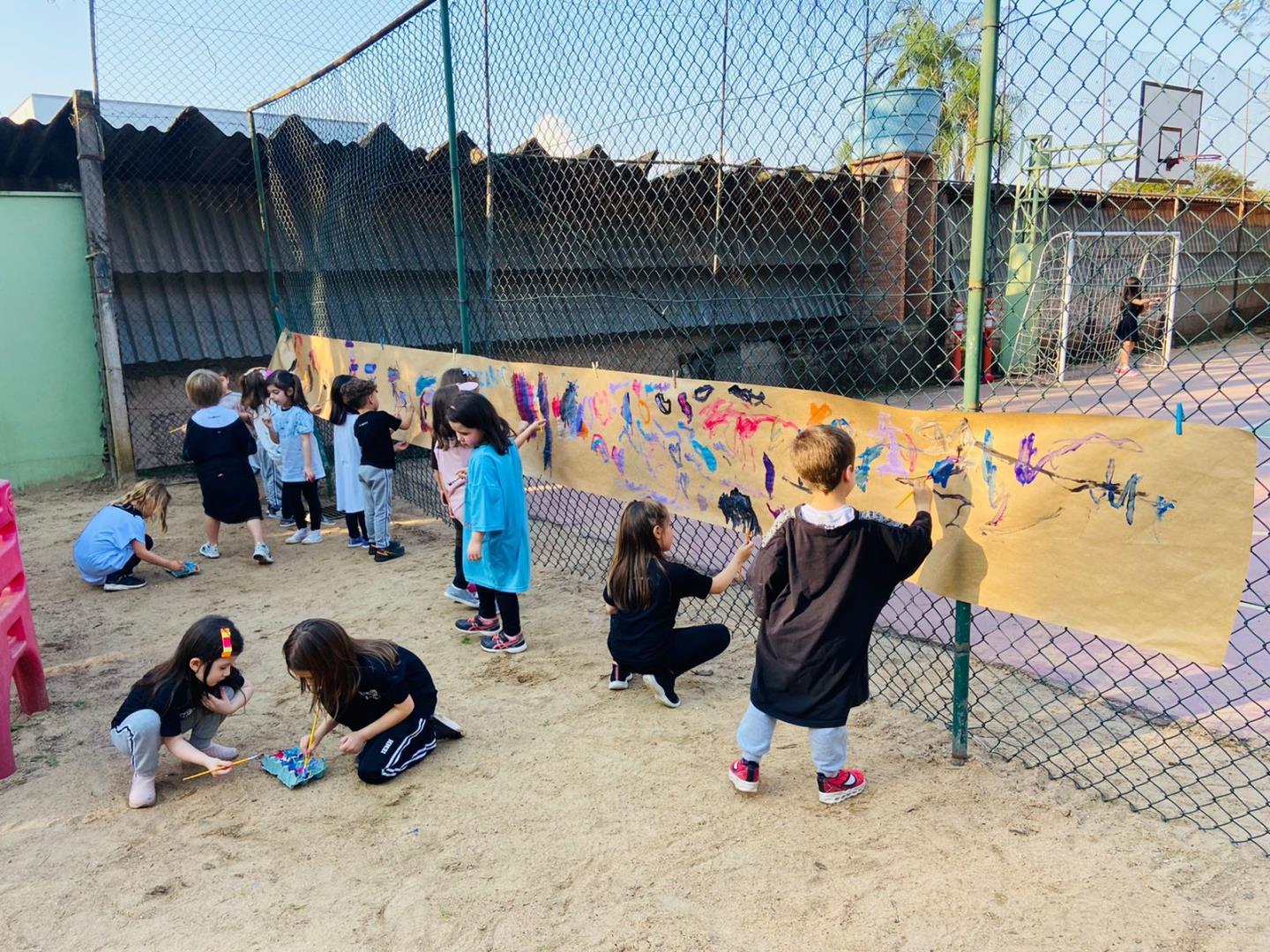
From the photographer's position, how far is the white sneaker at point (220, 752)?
330 centimetres

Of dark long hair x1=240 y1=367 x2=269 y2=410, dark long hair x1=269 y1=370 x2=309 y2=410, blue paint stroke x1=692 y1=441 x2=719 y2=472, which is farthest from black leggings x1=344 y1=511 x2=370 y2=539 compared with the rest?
blue paint stroke x1=692 y1=441 x2=719 y2=472

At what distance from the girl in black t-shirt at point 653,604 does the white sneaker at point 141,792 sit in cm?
172

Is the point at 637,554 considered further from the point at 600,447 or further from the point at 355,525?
the point at 355,525

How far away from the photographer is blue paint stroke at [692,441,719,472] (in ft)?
12.0

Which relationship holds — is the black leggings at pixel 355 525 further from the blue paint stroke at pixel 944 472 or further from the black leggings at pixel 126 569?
the blue paint stroke at pixel 944 472

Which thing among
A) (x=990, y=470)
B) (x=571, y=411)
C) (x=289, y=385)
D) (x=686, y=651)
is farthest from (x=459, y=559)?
(x=990, y=470)

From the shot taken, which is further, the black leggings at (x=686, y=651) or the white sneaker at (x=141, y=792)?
the black leggings at (x=686, y=651)

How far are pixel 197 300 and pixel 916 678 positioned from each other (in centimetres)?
721

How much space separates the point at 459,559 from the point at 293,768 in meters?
1.84

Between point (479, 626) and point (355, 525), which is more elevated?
point (355, 525)

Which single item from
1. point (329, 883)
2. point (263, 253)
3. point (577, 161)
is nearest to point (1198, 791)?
point (329, 883)

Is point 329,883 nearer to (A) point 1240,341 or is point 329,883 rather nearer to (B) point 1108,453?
(B) point 1108,453

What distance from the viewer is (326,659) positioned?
3000 mm

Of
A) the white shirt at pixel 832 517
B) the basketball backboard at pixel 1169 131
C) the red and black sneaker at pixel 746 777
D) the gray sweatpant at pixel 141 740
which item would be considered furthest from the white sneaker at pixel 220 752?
the basketball backboard at pixel 1169 131
